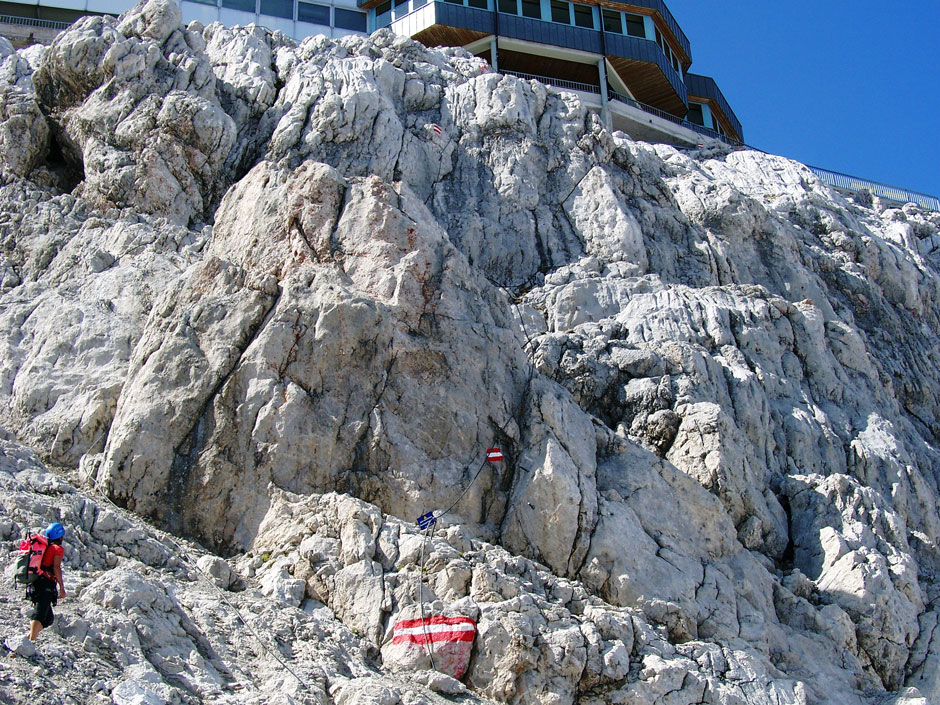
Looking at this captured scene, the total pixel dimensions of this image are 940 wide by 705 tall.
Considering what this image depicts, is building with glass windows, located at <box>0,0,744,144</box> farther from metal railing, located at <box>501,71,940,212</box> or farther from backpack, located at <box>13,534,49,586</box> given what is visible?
backpack, located at <box>13,534,49,586</box>

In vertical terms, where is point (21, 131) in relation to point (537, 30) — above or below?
below

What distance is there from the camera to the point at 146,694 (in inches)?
371

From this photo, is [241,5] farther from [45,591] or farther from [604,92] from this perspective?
[45,591]

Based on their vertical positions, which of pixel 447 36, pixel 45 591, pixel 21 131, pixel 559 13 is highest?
pixel 559 13

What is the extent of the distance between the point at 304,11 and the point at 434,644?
1463 inches

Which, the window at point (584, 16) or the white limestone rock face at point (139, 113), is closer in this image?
the white limestone rock face at point (139, 113)

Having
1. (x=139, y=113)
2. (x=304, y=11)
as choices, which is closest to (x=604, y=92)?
(x=304, y=11)

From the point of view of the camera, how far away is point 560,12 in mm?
44500

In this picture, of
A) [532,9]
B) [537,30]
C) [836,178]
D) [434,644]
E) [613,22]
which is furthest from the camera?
[613,22]

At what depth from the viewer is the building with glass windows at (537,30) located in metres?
41.3

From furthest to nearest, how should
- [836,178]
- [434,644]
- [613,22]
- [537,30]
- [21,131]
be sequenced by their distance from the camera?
1. [613,22]
2. [537,30]
3. [836,178]
4. [21,131]
5. [434,644]

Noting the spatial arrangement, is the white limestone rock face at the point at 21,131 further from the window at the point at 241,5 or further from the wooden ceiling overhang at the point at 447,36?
the wooden ceiling overhang at the point at 447,36

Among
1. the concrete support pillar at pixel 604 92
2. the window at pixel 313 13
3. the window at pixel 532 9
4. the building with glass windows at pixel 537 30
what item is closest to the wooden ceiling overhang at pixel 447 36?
the building with glass windows at pixel 537 30

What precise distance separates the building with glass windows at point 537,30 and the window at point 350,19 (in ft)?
0.15
